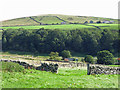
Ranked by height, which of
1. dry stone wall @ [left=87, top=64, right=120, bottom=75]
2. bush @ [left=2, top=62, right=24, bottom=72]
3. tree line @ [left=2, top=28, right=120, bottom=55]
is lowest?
tree line @ [left=2, top=28, right=120, bottom=55]

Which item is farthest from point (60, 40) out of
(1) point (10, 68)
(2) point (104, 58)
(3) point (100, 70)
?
(1) point (10, 68)

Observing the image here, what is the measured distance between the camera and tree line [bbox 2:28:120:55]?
283ft

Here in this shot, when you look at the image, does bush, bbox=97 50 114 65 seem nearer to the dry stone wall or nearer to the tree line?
the dry stone wall

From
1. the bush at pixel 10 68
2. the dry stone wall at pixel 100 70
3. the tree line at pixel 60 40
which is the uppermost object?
the bush at pixel 10 68

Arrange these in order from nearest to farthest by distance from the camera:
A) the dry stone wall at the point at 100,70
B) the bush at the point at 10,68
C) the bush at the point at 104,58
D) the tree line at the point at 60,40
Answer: the bush at the point at 10,68
the dry stone wall at the point at 100,70
the bush at the point at 104,58
the tree line at the point at 60,40

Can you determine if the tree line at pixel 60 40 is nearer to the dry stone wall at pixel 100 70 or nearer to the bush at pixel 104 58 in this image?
the bush at pixel 104 58

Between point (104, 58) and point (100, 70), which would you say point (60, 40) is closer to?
point (104, 58)

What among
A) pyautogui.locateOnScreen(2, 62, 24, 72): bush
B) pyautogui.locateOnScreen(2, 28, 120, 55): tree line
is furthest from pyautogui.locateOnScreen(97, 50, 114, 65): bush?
pyautogui.locateOnScreen(2, 62, 24, 72): bush

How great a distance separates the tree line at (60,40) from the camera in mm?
86125

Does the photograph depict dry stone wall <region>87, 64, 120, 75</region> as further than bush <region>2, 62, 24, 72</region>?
Yes

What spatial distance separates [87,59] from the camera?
6322 centimetres

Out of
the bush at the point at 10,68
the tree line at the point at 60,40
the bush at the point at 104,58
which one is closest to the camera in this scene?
the bush at the point at 10,68

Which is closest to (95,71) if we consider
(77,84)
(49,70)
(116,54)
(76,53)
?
(49,70)

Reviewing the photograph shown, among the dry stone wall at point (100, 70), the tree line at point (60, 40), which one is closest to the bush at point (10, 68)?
the dry stone wall at point (100, 70)
